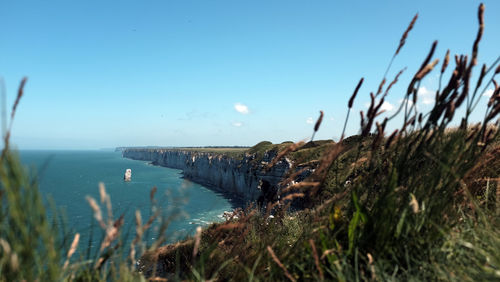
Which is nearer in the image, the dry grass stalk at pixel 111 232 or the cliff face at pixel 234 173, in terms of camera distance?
the dry grass stalk at pixel 111 232

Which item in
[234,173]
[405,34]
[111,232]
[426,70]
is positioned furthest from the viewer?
[234,173]

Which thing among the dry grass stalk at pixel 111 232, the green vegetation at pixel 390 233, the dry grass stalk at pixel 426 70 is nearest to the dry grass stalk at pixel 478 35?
the green vegetation at pixel 390 233

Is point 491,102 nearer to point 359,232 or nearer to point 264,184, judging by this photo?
point 359,232

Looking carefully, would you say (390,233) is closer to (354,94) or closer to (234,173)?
(354,94)

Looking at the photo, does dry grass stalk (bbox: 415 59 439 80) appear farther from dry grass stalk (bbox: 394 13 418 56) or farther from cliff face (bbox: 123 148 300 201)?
cliff face (bbox: 123 148 300 201)

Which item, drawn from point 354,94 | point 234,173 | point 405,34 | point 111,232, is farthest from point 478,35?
point 234,173

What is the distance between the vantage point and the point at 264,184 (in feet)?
181

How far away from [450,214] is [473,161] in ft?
1.55

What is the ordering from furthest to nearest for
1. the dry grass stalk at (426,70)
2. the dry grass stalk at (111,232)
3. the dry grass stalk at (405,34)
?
the dry grass stalk at (405,34), the dry grass stalk at (426,70), the dry grass stalk at (111,232)

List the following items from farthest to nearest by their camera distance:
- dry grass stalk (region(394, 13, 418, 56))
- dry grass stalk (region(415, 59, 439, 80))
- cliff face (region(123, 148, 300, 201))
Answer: cliff face (region(123, 148, 300, 201)), dry grass stalk (region(394, 13, 418, 56)), dry grass stalk (region(415, 59, 439, 80))

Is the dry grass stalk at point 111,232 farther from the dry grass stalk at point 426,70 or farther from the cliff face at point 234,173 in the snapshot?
the cliff face at point 234,173

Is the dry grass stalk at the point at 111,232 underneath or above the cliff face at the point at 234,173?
above

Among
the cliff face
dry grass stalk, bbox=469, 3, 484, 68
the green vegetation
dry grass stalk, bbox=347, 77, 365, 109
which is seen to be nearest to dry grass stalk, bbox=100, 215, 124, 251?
the green vegetation

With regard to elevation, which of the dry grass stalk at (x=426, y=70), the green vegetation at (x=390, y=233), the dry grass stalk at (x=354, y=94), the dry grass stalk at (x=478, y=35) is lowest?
the green vegetation at (x=390, y=233)
